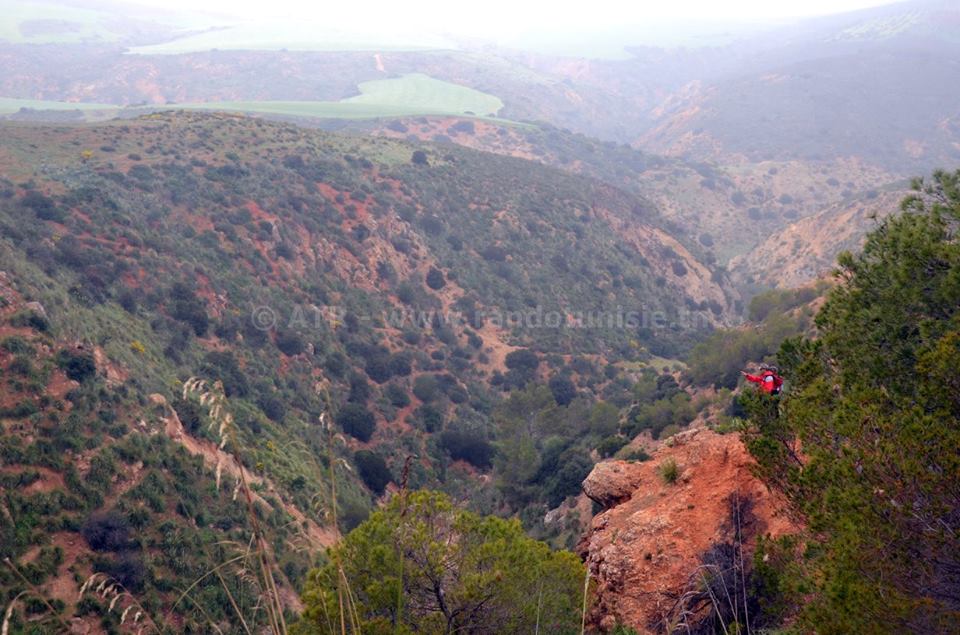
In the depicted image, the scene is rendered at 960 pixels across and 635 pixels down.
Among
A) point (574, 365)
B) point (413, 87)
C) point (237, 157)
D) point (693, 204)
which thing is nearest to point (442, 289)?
point (574, 365)

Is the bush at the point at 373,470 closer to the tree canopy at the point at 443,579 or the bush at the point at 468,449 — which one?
the bush at the point at 468,449

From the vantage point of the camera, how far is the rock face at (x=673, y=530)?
12828 millimetres

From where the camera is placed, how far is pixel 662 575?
1308 centimetres

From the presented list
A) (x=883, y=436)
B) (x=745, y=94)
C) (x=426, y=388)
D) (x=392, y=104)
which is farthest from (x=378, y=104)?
(x=883, y=436)

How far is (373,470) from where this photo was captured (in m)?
36.2

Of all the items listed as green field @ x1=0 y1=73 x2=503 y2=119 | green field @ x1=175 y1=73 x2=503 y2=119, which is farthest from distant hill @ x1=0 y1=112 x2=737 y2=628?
green field @ x1=0 y1=73 x2=503 y2=119

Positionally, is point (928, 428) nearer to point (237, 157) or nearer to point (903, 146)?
point (237, 157)

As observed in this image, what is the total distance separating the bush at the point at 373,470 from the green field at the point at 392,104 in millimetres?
98049

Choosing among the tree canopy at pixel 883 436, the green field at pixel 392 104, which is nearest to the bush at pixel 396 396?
the tree canopy at pixel 883 436

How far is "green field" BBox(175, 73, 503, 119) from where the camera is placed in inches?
4938

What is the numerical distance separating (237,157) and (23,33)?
170 metres

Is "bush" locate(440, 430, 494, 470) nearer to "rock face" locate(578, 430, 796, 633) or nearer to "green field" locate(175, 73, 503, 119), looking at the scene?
"rock face" locate(578, 430, 796, 633)

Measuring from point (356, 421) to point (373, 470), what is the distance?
4.72 metres

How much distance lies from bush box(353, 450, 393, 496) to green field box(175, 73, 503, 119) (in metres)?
98.0
